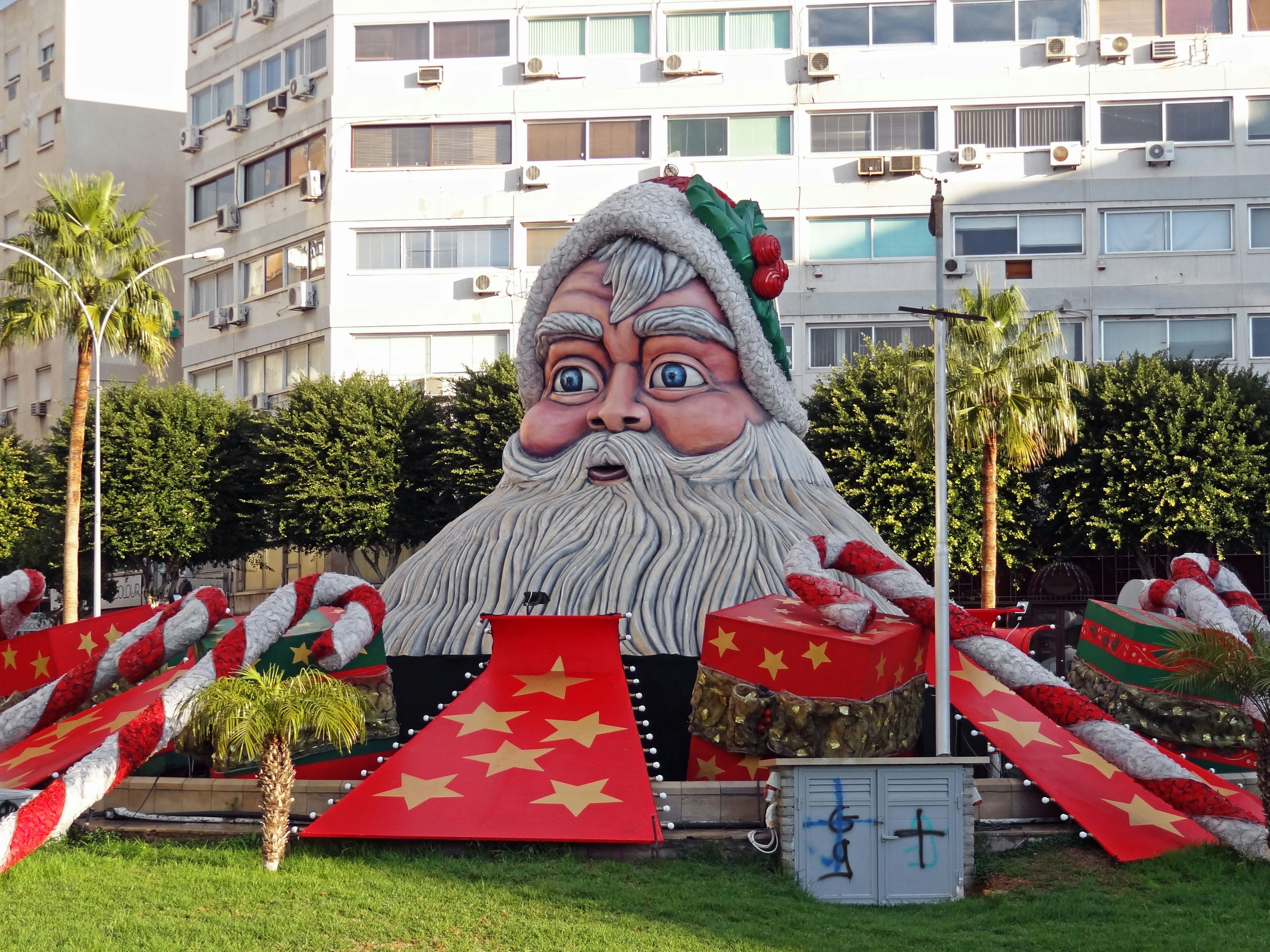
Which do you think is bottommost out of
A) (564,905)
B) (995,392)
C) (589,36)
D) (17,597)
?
(564,905)

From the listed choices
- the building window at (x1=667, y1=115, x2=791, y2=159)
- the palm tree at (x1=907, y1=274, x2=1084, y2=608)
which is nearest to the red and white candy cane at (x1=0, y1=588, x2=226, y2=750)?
the palm tree at (x1=907, y1=274, x2=1084, y2=608)

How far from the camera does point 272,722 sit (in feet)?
47.8

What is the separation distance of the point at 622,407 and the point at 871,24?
1291 inches

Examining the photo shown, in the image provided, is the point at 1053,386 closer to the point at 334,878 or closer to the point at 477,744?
the point at 477,744

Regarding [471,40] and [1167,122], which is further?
[471,40]

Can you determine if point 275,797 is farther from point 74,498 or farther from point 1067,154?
point 1067,154

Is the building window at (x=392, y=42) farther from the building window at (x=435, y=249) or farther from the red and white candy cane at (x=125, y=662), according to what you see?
the red and white candy cane at (x=125, y=662)

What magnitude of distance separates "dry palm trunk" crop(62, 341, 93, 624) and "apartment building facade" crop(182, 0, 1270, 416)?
11.8m

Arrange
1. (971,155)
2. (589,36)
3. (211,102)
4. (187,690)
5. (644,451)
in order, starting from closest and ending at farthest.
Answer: (187,690) < (644,451) < (971,155) < (589,36) < (211,102)

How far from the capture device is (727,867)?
14547mm

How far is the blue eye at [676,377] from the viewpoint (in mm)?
19219

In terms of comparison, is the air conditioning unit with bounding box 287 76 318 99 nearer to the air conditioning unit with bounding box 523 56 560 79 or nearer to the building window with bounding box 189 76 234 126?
the building window with bounding box 189 76 234 126

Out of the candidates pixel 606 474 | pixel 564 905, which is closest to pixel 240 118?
pixel 606 474

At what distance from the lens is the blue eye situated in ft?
63.1
